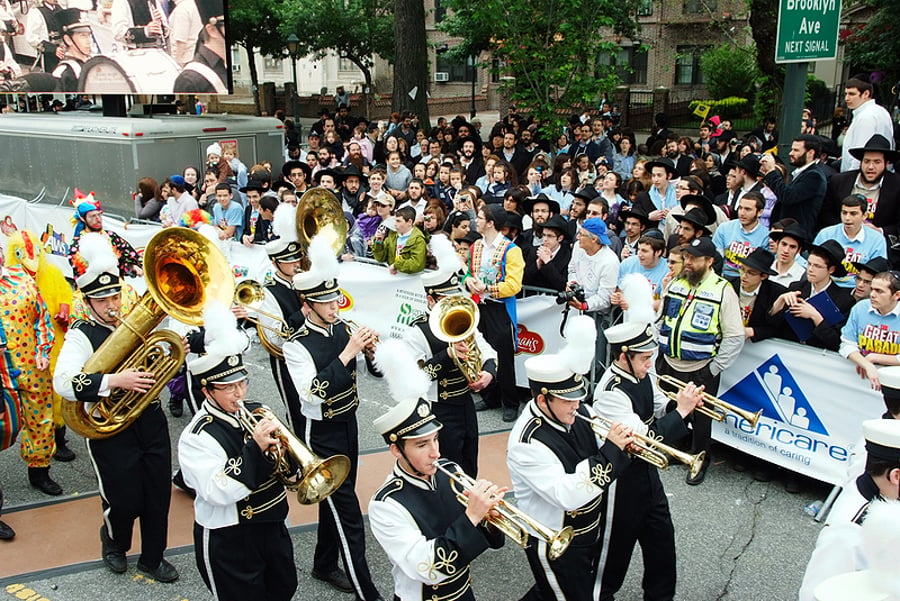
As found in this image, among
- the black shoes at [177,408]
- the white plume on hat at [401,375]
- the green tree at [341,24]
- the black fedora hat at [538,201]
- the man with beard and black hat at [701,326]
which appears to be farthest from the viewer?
the green tree at [341,24]

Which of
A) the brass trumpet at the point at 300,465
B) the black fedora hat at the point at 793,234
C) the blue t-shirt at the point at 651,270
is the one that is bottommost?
the brass trumpet at the point at 300,465

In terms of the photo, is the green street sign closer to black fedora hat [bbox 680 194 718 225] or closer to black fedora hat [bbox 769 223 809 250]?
black fedora hat [bbox 680 194 718 225]

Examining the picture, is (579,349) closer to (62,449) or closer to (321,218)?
(321,218)

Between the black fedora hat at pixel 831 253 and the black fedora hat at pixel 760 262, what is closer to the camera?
the black fedora hat at pixel 831 253

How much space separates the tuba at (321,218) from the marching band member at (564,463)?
423cm

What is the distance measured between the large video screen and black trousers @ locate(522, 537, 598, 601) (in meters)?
14.8

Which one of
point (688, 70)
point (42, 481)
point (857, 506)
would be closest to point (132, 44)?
point (42, 481)

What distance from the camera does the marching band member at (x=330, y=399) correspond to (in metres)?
5.14

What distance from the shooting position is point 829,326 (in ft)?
21.0

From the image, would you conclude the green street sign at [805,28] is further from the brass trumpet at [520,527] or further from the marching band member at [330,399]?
the brass trumpet at [520,527]

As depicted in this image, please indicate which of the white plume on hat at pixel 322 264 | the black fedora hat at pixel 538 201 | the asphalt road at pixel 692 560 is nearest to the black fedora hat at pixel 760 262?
the asphalt road at pixel 692 560

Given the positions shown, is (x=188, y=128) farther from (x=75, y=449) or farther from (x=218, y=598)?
(x=218, y=598)

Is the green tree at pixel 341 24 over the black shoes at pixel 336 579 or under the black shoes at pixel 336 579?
over

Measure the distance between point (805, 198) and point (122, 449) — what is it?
260 inches
